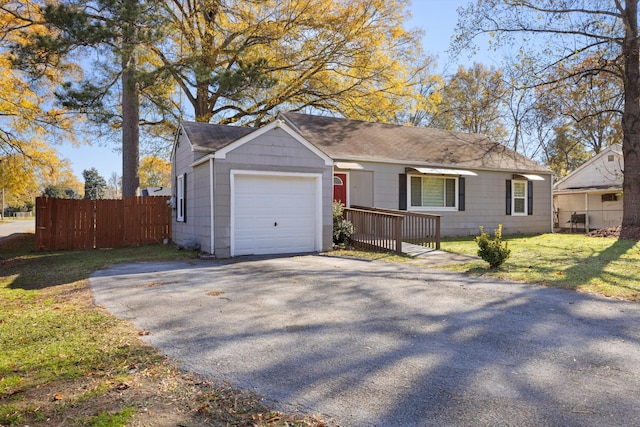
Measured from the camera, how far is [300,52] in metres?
19.1

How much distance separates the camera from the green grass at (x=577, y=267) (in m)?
7.14

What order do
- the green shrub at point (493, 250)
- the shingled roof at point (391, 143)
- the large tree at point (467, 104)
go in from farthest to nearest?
the large tree at point (467, 104) < the shingled roof at point (391, 143) < the green shrub at point (493, 250)

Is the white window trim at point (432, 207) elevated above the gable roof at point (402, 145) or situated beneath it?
situated beneath

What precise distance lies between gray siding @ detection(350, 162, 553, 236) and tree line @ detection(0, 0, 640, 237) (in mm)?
3065

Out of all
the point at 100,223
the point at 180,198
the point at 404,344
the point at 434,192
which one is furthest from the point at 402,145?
the point at 404,344

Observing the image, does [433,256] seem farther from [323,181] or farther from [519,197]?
[519,197]

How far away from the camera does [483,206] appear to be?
707 inches

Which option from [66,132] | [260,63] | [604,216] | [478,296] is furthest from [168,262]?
[604,216]

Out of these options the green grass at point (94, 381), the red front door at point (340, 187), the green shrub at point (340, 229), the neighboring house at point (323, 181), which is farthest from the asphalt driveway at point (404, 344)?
the red front door at point (340, 187)

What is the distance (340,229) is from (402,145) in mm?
6523

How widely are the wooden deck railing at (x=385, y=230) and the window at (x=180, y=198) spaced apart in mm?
5108

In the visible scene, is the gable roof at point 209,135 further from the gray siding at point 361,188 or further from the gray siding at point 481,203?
the gray siding at point 481,203

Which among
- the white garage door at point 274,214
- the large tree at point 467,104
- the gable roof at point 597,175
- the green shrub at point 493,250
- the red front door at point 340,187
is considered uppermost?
the large tree at point 467,104

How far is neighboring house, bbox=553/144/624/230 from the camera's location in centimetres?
2473
